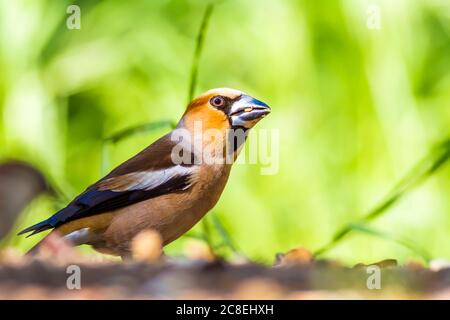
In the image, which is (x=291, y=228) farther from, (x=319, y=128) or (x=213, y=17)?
(x=213, y=17)

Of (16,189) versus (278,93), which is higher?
(278,93)

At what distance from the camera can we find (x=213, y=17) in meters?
1.71

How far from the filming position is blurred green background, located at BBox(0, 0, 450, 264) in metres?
1.68

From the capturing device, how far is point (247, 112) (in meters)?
0.93

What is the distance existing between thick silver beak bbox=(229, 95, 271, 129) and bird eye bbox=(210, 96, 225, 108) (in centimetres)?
1

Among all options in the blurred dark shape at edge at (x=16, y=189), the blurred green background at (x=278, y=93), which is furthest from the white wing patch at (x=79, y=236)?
the blurred green background at (x=278, y=93)

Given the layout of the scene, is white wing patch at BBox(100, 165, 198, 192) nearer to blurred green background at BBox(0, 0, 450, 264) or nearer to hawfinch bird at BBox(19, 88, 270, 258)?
hawfinch bird at BBox(19, 88, 270, 258)

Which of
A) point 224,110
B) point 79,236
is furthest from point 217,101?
point 79,236

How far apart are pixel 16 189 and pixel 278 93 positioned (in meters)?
0.81

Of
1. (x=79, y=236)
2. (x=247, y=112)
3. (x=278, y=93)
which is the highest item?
(x=278, y=93)

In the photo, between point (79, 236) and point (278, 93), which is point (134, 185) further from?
point (278, 93)

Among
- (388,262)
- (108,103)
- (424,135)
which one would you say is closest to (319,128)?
(424,135)

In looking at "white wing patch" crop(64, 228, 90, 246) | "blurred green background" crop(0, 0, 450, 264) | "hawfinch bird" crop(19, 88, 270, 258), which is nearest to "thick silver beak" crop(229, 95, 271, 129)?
"hawfinch bird" crop(19, 88, 270, 258)
